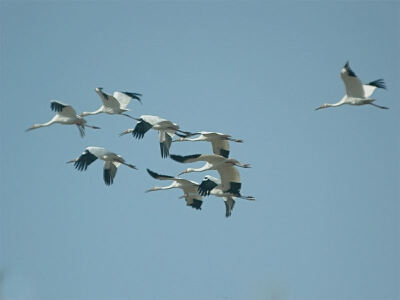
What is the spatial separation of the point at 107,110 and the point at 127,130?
184 centimetres

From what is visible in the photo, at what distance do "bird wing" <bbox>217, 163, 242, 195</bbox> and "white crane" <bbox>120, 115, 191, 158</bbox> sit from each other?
142 cm

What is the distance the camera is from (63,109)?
31.5 m

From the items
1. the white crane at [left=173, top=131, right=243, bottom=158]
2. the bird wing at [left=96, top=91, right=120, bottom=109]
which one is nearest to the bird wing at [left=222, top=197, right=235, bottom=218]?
the white crane at [left=173, top=131, right=243, bottom=158]

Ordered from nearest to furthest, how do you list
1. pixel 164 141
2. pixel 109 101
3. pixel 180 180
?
pixel 180 180 < pixel 109 101 < pixel 164 141

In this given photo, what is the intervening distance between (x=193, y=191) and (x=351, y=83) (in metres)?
6.07

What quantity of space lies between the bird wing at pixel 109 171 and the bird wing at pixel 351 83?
665 centimetres

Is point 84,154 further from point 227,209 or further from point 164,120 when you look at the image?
point 227,209

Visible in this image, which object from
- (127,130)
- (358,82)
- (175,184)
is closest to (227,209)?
(175,184)

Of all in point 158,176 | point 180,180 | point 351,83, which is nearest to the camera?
point 351,83

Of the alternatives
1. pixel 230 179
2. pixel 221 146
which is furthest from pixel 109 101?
pixel 230 179

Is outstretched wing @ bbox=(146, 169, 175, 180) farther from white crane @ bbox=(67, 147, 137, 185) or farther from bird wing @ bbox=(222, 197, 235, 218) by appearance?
bird wing @ bbox=(222, 197, 235, 218)

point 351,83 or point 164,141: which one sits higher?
point 351,83

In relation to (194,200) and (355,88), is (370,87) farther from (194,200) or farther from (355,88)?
(194,200)

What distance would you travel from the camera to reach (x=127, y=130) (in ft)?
112
